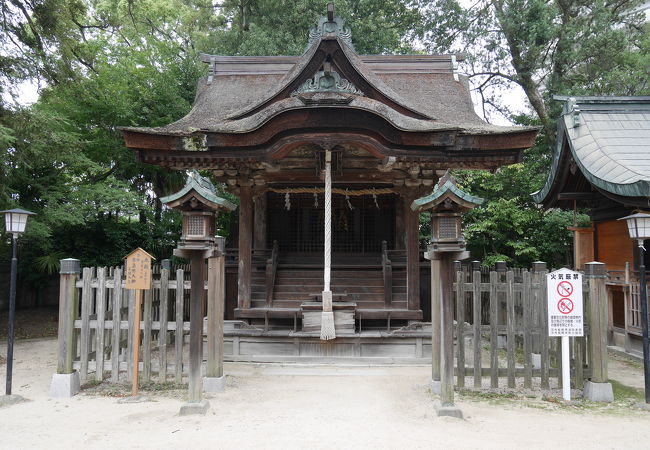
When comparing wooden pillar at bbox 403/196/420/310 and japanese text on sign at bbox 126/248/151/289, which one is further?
wooden pillar at bbox 403/196/420/310

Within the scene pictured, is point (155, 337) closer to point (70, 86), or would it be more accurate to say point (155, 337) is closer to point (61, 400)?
point (61, 400)

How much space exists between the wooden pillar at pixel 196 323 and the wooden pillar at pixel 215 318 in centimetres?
57

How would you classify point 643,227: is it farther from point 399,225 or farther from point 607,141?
point 399,225

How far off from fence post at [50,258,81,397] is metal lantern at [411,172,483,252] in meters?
5.16

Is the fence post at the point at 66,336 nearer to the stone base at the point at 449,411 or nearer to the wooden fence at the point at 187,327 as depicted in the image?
the wooden fence at the point at 187,327

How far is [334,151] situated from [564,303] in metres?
4.71

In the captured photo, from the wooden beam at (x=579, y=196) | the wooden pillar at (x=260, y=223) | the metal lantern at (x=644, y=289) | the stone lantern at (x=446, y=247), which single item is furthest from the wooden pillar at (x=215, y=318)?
the wooden beam at (x=579, y=196)

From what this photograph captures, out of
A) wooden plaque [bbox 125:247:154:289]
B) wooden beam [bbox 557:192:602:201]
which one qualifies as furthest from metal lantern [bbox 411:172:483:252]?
wooden beam [bbox 557:192:602:201]

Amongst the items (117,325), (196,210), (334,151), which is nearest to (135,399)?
(117,325)

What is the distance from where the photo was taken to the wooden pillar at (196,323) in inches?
216

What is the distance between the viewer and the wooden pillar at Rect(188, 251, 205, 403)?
5.48 m

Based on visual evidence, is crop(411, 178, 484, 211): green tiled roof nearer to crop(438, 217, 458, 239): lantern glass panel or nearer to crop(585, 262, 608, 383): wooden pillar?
crop(438, 217, 458, 239): lantern glass panel

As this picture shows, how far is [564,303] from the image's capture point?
5867 mm

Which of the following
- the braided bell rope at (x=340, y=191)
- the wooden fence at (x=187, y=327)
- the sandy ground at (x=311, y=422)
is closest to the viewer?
the sandy ground at (x=311, y=422)
